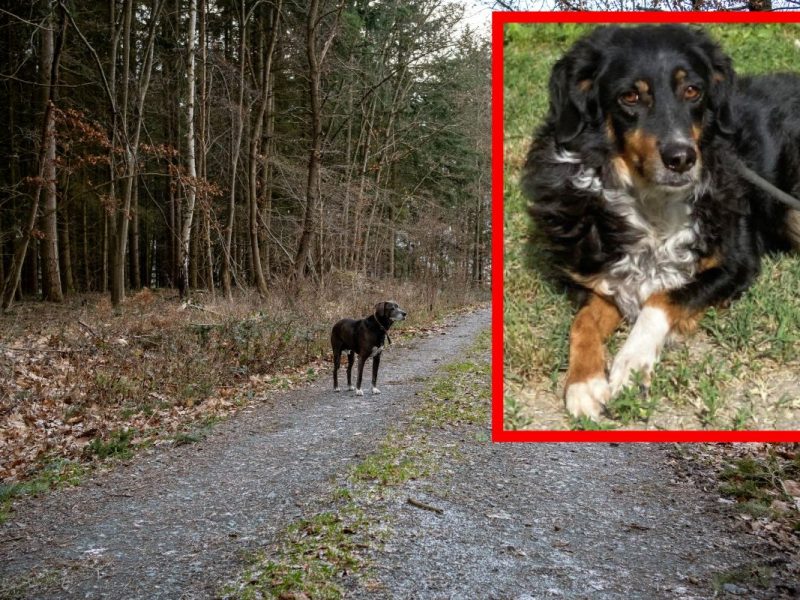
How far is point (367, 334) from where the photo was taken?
1142 centimetres

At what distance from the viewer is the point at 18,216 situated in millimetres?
19906

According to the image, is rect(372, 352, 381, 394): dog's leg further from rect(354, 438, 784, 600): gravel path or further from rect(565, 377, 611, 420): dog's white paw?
rect(565, 377, 611, 420): dog's white paw

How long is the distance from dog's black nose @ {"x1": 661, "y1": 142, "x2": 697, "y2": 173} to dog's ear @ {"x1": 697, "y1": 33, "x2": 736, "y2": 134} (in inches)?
6.9

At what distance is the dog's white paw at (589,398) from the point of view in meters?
1.57

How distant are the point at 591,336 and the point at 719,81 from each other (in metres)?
0.61

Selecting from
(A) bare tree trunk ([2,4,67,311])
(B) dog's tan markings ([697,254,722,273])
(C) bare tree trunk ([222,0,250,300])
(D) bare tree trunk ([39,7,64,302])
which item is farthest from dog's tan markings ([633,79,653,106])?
(C) bare tree trunk ([222,0,250,300])

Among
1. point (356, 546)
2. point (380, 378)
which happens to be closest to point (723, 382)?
point (356, 546)

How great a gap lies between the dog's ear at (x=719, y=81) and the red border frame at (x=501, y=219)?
0.08 metres

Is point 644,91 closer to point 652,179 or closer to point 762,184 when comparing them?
point 652,179

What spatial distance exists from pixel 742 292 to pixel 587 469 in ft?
41.7

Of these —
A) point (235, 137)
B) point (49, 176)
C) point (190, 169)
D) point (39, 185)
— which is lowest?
point (39, 185)

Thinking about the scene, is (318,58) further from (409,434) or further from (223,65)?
(409,434)

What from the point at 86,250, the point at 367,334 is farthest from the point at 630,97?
the point at 86,250

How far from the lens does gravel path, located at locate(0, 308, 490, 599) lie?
7676 mm
